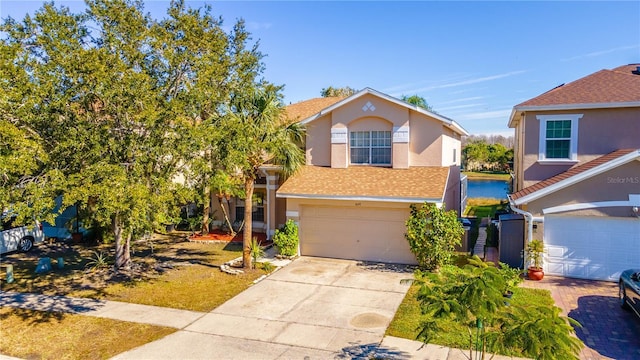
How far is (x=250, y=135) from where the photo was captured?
13828 millimetres

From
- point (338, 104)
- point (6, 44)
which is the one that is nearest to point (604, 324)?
point (338, 104)

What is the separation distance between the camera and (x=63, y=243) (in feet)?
66.9

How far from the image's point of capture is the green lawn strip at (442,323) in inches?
375

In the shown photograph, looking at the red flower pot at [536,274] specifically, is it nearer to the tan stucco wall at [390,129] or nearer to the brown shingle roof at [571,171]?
the brown shingle roof at [571,171]

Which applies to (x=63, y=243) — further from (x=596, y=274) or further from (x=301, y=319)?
(x=596, y=274)

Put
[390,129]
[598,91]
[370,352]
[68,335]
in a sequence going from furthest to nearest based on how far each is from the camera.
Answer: [390,129]
[598,91]
[68,335]
[370,352]

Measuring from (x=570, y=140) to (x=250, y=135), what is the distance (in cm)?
1244

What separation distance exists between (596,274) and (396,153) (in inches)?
336

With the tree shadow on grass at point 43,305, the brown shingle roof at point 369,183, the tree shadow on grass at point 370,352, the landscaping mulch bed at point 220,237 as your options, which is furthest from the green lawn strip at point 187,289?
the landscaping mulch bed at point 220,237

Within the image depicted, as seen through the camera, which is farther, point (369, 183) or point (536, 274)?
point (369, 183)

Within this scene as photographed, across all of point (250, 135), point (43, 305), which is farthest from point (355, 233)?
point (43, 305)

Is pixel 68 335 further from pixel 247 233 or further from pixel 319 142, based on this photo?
pixel 319 142

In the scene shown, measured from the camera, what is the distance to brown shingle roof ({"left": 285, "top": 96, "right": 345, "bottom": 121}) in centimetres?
2294

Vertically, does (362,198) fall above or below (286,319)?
above
